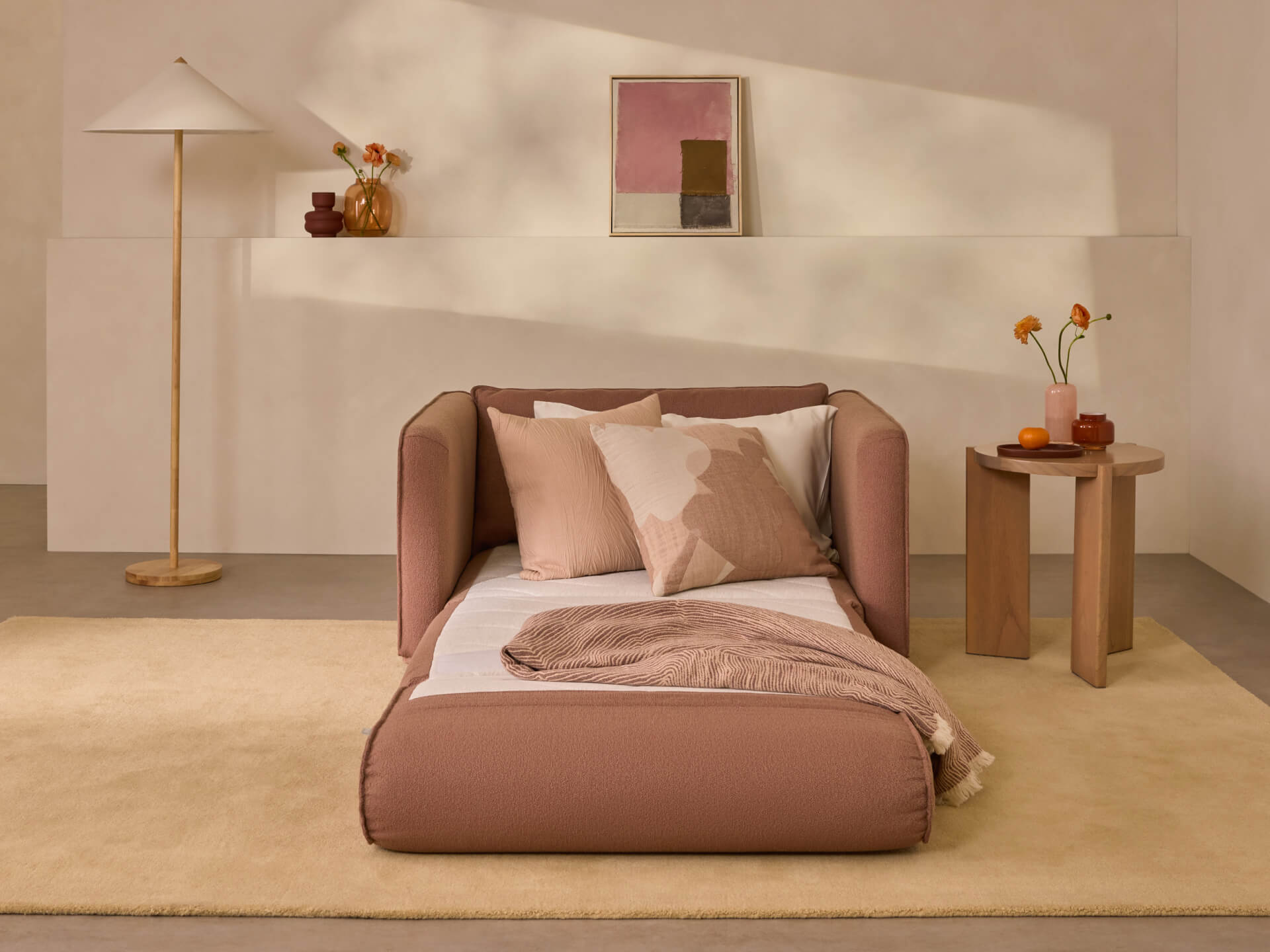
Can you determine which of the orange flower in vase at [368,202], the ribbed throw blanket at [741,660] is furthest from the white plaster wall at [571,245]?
the ribbed throw blanket at [741,660]

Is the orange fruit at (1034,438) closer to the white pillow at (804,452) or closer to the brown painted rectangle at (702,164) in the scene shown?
the white pillow at (804,452)

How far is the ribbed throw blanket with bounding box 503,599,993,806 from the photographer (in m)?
2.34

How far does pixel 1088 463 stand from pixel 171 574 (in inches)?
126

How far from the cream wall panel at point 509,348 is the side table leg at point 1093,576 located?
1.77 metres

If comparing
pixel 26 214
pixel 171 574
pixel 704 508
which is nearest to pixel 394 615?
pixel 171 574

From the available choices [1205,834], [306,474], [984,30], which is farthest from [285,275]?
[1205,834]

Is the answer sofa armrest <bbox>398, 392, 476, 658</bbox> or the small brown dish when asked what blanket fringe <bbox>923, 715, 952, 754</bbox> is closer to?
the small brown dish

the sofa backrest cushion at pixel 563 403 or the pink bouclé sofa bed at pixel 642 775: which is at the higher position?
the sofa backrest cushion at pixel 563 403

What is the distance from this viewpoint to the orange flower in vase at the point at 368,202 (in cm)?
511

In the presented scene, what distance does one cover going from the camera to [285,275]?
16.6 ft

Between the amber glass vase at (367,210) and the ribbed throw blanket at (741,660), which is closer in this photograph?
the ribbed throw blanket at (741,660)

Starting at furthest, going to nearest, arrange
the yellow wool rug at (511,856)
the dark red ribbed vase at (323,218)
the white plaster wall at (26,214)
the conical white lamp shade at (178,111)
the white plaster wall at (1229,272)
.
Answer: the white plaster wall at (26,214)
the dark red ribbed vase at (323,218)
the conical white lamp shade at (178,111)
the white plaster wall at (1229,272)
the yellow wool rug at (511,856)

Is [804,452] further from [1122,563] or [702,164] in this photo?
[702,164]

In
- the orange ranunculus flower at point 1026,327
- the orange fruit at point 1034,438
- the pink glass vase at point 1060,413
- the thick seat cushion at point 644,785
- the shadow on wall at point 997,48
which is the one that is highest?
the shadow on wall at point 997,48
